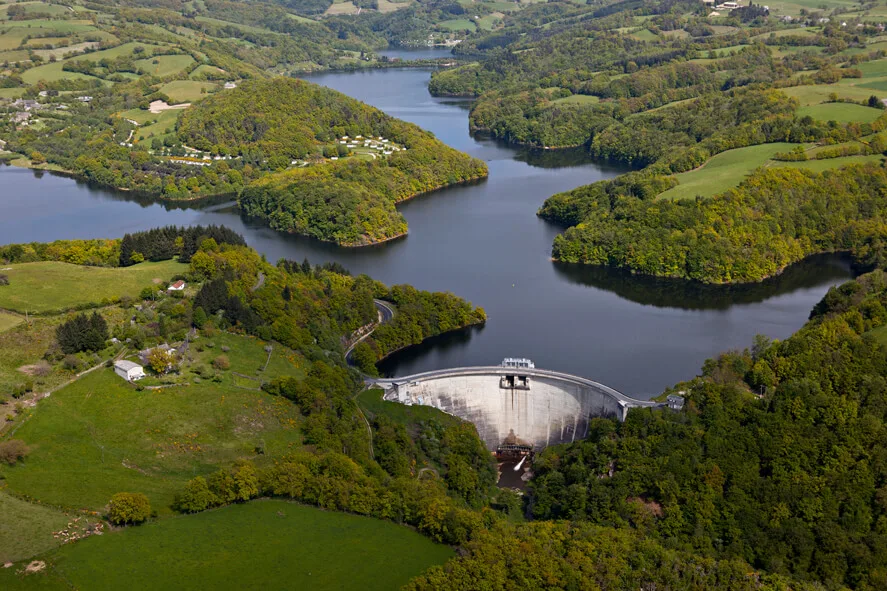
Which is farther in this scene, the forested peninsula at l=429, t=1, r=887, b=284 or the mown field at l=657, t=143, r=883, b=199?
the mown field at l=657, t=143, r=883, b=199

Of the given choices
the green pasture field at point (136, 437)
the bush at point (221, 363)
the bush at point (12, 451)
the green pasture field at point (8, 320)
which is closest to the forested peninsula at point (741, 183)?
the bush at point (221, 363)

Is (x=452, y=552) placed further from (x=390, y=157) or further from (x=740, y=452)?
(x=390, y=157)

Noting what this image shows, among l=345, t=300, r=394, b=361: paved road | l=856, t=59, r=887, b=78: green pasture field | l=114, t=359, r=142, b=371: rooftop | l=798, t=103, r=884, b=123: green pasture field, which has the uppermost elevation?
l=856, t=59, r=887, b=78: green pasture field

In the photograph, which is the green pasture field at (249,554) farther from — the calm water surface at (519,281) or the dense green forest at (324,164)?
the dense green forest at (324,164)

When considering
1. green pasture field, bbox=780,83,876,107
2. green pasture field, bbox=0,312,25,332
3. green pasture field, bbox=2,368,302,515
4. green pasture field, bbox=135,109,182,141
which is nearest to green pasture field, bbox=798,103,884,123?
green pasture field, bbox=780,83,876,107

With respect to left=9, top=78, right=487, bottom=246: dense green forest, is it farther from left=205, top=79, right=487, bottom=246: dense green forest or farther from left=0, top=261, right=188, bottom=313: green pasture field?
left=0, top=261, right=188, bottom=313: green pasture field

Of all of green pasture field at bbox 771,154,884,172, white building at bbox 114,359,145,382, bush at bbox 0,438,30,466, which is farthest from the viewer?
green pasture field at bbox 771,154,884,172

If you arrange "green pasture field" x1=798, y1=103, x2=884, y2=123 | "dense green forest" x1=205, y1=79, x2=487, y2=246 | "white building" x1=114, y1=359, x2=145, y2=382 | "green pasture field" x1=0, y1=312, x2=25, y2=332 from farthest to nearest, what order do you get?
"green pasture field" x1=798, y1=103, x2=884, y2=123 → "dense green forest" x1=205, y1=79, x2=487, y2=246 → "green pasture field" x1=0, y1=312, x2=25, y2=332 → "white building" x1=114, y1=359, x2=145, y2=382
